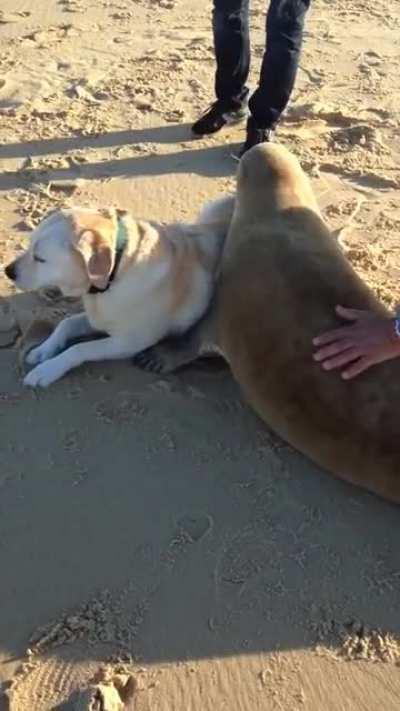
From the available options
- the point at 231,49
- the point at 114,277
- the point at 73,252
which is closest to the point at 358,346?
the point at 114,277

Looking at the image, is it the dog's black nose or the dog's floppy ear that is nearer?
the dog's floppy ear

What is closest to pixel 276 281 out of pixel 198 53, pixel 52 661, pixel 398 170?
pixel 52 661

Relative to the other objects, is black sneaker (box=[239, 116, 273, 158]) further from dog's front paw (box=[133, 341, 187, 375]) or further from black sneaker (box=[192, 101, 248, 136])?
dog's front paw (box=[133, 341, 187, 375])

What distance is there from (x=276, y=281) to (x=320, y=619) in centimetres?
130

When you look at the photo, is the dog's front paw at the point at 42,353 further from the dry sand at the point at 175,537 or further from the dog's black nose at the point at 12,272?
the dog's black nose at the point at 12,272

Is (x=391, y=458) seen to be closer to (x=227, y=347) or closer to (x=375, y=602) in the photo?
(x=375, y=602)

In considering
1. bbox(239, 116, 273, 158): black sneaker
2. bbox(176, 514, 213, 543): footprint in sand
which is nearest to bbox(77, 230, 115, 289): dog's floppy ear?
bbox(176, 514, 213, 543): footprint in sand

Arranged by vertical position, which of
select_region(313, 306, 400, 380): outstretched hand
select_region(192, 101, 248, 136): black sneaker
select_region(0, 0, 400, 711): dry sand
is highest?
select_region(313, 306, 400, 380): outstretched hand

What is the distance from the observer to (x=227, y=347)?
12.9 ft

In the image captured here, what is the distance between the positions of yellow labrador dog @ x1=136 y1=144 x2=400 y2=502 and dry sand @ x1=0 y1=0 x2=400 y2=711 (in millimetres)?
182

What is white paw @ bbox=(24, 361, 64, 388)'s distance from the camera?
13.2ft

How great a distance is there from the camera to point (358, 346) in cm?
348

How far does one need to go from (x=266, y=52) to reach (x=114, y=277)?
87.0 inches

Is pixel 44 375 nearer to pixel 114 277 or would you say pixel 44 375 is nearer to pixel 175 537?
pixel 114 277
